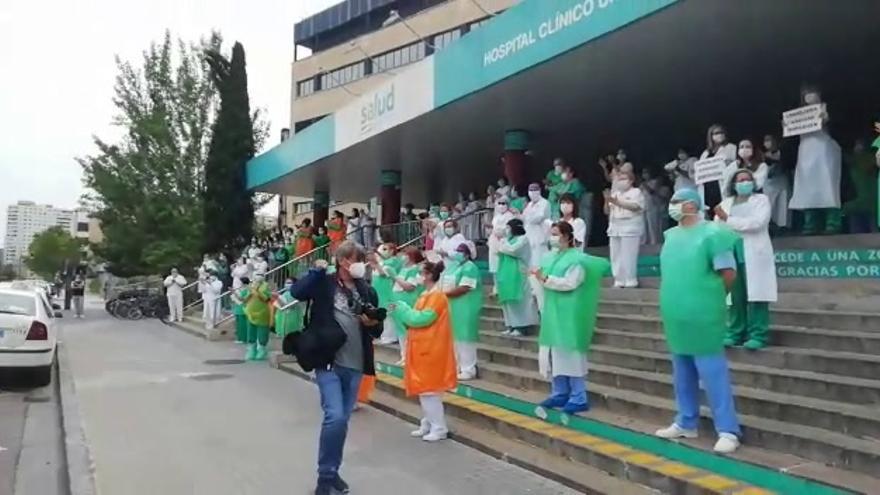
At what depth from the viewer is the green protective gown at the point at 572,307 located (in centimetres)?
643

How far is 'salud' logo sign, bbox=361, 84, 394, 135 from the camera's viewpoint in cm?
1491

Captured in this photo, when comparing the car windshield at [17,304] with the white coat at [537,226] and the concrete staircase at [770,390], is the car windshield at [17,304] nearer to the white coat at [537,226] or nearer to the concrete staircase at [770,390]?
the concrete staircase at [770,390]

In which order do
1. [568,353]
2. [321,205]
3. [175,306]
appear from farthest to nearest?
1. [321,205]
2. [175,306]
3. [568,353]

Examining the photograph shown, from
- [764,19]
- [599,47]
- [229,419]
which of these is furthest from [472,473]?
[764,19]

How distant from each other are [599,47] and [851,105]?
5.85 m

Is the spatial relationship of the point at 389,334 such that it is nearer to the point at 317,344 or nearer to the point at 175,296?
the point at 317,344

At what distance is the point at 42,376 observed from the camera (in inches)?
438

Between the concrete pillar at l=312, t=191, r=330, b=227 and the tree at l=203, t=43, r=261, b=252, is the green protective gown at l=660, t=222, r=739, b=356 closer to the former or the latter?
the concrete pillar at l=312, t=191, r=330, b=227

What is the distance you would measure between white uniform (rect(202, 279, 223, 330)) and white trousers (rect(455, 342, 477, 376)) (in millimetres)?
11323

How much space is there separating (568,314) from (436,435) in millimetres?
1623

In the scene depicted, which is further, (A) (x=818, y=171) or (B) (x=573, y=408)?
(A) (x=818, y=171)

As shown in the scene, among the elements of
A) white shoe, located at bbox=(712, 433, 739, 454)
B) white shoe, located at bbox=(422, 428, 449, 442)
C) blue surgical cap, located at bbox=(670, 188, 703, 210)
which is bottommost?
white shoe, located at bbox=(422, 428, 449, 442)

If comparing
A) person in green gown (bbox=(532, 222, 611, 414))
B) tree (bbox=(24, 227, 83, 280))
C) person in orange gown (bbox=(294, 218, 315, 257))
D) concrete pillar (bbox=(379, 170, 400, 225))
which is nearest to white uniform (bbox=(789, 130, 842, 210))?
person in green gown (bbox=(532, 222, 611, 414))

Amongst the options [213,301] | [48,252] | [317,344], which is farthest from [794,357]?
[48,252]
